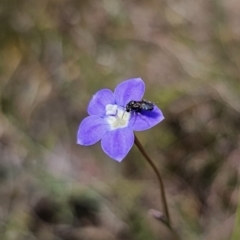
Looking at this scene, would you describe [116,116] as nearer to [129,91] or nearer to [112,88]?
[129,91]

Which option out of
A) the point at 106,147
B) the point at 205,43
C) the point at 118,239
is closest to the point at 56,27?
the point at 205,43

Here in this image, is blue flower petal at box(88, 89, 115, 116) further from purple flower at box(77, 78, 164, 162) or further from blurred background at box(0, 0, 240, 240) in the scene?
blurred background at box(0, 0, 240, 240)

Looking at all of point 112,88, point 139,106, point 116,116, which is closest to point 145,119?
point 139,106

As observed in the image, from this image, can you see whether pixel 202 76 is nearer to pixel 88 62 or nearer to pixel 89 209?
pixel 88 62

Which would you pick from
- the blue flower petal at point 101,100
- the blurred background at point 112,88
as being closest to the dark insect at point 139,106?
the blue flower petal at point 101,100

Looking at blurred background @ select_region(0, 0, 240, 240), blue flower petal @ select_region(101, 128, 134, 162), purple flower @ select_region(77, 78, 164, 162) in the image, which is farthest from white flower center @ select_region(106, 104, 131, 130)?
blurred background @ select_region(0, 0, 240, 240)

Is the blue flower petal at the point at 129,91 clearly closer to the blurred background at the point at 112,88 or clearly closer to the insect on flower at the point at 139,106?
the insect on flower at the point at 139,106
